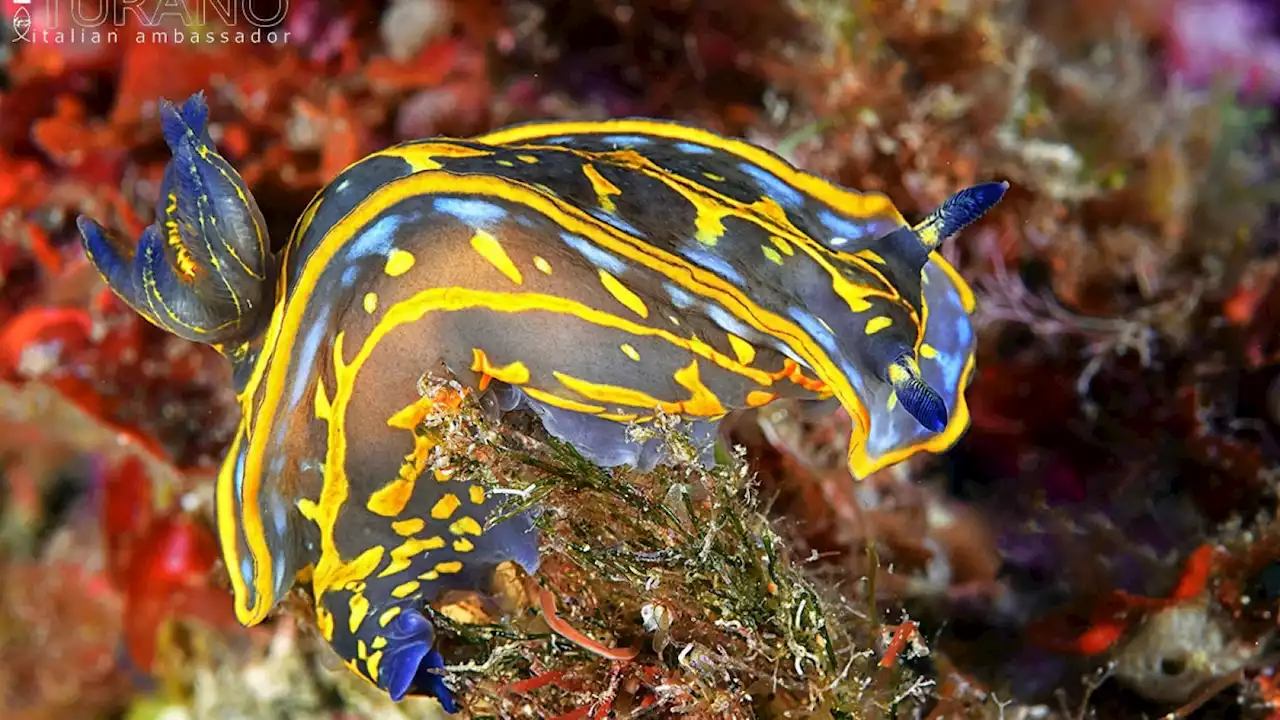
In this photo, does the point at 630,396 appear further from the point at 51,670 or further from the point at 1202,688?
the point at 51,670

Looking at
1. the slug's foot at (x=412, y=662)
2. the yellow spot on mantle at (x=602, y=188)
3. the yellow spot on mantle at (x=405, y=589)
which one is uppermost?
the yellow spot on mantle at (x=602, y=188)

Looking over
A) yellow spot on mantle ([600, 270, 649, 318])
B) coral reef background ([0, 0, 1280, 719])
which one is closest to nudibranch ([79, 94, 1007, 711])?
yellow spot on mantle ([600, 270, 649, 318])

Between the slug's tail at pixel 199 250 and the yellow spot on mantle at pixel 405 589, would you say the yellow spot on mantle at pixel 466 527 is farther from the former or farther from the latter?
the slug's tail at pixel 199 250

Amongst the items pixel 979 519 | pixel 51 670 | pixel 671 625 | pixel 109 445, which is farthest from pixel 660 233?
pixel 51 670

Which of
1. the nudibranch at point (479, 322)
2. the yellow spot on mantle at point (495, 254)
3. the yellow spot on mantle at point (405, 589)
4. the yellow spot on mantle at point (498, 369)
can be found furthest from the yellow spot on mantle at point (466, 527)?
the yellow spot on mantle at point (495, 254)

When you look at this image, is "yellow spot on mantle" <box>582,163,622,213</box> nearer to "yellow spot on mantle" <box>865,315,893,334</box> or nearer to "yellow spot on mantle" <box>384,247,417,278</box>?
"yellow spot on mantle" <box>384,247,417,278</box>

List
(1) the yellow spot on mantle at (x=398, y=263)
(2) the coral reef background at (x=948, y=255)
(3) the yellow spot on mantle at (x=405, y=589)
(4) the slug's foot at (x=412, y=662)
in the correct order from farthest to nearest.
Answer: (2) the coral reef background at (x=948, y=255)
(3) the yellow spot on mantle at (x=405, y=589)
(4) the slug's foot at (x=412, y=662)
(1) the yellow spot on mantle at (x=398, y=263)

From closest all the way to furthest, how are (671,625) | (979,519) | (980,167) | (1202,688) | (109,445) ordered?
(671,625) → (1202,688) → (979,519) → (980,167) → (109,445)
